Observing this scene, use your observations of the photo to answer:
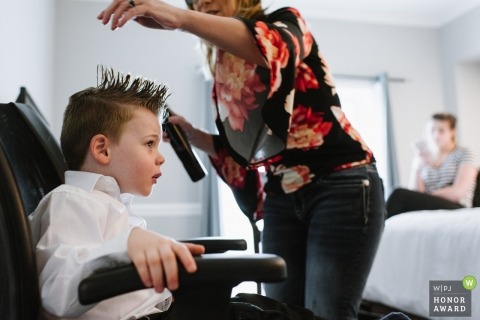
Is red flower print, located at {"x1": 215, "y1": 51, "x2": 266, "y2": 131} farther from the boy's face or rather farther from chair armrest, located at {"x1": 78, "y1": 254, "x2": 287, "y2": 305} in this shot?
chair armrest, located at {"x1": 78, "y1": 254, "x2": 287, "y2": 305}

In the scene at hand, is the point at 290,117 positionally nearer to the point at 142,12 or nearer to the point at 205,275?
the point at 142,12

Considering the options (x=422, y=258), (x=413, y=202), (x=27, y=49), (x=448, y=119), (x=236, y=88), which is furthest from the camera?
(x=448, y=119)

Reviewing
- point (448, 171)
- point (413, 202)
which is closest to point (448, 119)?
point (448, 171)

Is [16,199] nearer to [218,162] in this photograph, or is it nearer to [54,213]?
[54,213]

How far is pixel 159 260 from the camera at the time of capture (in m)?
0.57

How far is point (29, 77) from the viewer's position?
271 cm

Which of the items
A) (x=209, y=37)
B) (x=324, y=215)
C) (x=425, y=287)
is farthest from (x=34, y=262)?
(x=425, y=287)

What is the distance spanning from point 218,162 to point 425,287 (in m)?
1.38

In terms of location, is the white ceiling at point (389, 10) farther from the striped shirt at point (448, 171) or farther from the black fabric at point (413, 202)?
the black fabric at point (413, 202)

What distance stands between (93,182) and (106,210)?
8 centimetres

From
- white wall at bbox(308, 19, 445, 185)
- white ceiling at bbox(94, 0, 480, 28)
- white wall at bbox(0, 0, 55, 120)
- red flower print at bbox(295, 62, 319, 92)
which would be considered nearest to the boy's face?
red flower print at bbox(295, 62, 319, 92)

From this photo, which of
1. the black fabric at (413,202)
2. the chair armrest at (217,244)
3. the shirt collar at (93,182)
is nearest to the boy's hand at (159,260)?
the shirt collar at (93,182)

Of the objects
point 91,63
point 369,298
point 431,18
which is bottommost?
point 369,298

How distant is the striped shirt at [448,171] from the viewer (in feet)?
11.8
